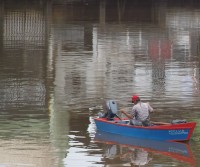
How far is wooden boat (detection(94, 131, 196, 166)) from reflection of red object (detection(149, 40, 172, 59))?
19.8 meters

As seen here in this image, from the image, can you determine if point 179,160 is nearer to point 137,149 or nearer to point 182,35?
point 137,149

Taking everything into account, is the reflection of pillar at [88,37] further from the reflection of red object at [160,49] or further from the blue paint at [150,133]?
the blue paint at [150,133]

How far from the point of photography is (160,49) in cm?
4338

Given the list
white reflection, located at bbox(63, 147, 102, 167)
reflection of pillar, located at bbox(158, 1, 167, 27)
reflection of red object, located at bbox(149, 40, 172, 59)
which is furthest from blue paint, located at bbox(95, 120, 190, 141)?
reflection of pillar, located at bbox(158, 1, 167, 27)

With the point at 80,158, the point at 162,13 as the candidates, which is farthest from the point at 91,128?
the point at 162,13

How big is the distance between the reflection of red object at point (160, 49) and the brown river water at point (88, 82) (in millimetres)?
64

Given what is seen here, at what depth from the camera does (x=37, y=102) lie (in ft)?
88.5

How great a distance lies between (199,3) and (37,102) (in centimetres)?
6108

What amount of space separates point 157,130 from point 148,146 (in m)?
0.52

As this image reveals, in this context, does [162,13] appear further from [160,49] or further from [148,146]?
[148,146]

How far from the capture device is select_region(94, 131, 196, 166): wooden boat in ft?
62.3

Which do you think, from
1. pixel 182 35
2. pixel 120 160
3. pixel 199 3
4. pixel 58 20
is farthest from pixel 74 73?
pixel 199 3

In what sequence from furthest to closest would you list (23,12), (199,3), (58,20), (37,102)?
(199,3), (23,12), (58,20), (37,102)

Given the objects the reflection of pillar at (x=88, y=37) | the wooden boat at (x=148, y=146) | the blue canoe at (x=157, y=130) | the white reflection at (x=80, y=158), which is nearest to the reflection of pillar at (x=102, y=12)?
the reflection of pillar at (x=88, y=37)
